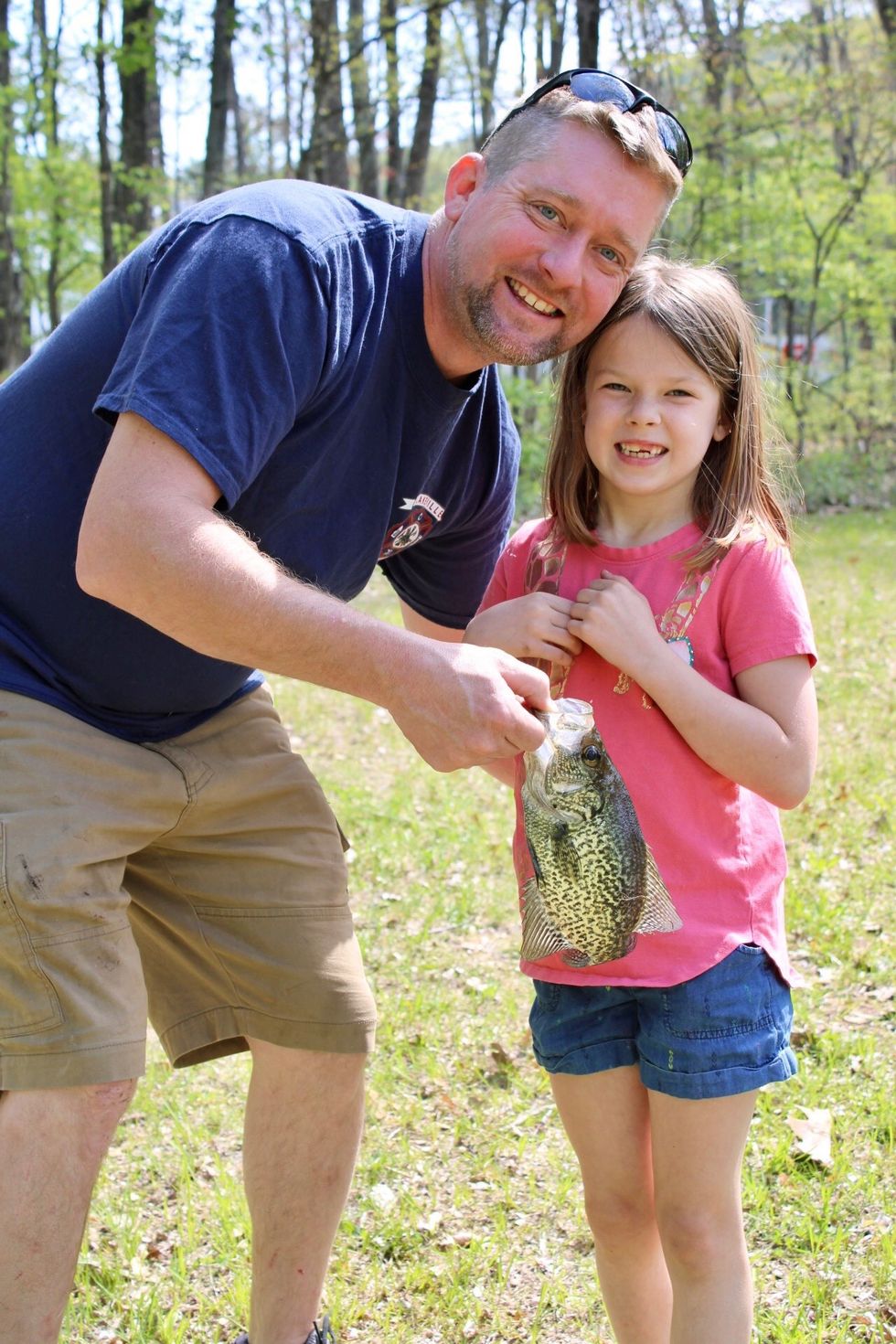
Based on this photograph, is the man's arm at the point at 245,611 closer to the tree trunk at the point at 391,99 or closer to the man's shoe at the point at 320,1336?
the man's shoe at the point at 320,1336

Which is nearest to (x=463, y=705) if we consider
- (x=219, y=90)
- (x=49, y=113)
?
(x=219, y=90)

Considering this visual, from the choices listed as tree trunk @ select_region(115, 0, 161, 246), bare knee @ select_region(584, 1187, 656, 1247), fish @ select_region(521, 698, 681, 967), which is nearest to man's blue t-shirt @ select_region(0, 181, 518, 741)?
fish @ select_region(521, 698, 681, 967)

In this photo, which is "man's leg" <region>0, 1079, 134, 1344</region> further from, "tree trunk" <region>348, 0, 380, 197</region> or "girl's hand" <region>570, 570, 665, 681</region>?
"tree trunk" <region>348, 0, 380, 197</region>

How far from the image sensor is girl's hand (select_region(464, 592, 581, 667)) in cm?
240

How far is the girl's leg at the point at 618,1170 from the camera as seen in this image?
7.92 ft

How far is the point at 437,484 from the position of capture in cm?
302

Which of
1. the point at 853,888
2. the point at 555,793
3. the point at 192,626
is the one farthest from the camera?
the point at 853,888

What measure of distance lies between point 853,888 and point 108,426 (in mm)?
3849

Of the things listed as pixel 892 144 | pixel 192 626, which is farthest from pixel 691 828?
pixel 892 144

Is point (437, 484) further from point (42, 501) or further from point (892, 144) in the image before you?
point (892, 144)

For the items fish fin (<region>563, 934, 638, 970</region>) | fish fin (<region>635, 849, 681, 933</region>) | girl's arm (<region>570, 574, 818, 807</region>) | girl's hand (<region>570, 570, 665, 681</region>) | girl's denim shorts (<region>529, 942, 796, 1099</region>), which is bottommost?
girl's denim shorts (<region>529, 942, 796, 1099</region>)

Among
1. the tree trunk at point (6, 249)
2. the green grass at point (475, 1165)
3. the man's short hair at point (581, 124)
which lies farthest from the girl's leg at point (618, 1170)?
the tree trunk at point (6, 249)

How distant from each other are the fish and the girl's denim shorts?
13 cm

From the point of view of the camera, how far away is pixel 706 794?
2367mm
